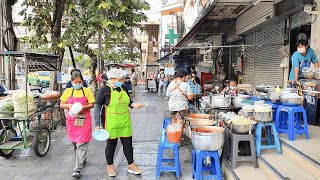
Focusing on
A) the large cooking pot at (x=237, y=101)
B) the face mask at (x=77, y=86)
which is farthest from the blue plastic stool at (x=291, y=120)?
the face mask at (x=77, y=86)

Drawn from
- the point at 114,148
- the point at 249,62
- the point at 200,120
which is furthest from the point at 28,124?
the point at 249,62

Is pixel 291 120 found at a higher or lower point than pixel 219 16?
lower

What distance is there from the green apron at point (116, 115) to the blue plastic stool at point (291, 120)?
9.37 ft

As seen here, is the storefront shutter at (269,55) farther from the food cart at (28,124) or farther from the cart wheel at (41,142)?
the cart wheel at (41,142)

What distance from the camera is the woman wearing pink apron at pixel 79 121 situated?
5445 mm

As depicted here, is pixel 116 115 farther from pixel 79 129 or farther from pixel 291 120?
pixel 291 120

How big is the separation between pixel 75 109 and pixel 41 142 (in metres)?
2.24

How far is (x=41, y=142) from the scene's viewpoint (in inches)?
269

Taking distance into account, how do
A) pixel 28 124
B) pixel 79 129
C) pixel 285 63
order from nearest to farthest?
pixel 79 129 → pixel 28 124 → pixel 285 63

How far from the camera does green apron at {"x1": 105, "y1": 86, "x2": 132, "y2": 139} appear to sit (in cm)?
518

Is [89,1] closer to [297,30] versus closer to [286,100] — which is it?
[286,100]

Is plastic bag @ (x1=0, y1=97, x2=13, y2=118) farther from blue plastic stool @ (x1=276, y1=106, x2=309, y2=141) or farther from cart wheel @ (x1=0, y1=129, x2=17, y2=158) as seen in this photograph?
blue plastic stool @ (x1=276, y1=106, x2=309, y2=141)

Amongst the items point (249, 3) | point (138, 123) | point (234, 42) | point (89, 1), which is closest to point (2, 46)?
point (89, 1)

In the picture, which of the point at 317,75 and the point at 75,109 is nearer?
the point at 75,109
